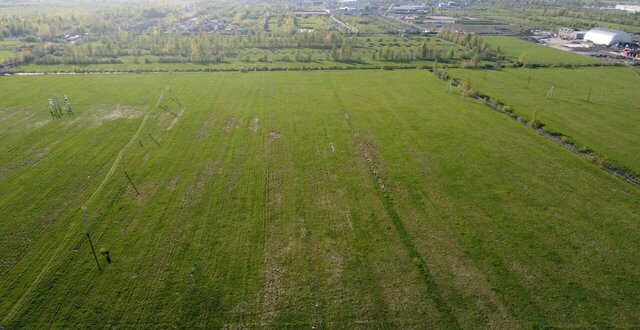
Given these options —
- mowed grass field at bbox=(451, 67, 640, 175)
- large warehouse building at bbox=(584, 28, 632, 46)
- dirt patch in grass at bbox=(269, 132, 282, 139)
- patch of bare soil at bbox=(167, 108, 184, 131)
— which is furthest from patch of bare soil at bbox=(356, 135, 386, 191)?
large warehouse building at bbox=(584, 28, 632, 46)

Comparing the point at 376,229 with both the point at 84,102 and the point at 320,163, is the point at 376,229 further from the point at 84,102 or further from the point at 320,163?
the point at 84,102

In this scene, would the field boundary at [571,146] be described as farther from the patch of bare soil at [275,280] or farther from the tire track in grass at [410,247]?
the patch of bare soil at [275,280]

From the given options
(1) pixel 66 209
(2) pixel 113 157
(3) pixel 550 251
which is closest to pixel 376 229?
(3) pixel 550 251

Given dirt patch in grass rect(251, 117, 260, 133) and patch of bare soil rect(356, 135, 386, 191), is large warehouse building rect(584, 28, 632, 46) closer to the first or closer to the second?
patch of bare soil rect(356, 135, 386, 191)

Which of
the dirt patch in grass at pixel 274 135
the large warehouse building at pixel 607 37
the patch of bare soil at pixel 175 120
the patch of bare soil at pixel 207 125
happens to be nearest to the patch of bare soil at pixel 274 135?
the dirt patch in grass at pixel 274 135

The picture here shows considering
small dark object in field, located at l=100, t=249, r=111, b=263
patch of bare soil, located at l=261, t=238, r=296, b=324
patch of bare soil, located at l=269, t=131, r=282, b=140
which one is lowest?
patch of bare soil, located at l=261, t=238, r=296, b=324

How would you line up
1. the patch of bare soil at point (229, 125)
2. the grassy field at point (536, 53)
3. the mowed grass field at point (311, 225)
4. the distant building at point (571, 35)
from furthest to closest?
the distant building at point (571, 35) < the grassy field at point (536, 53) < the patch of bare soil at point (229, 125) < the mowed grass field at point (311, 225)
